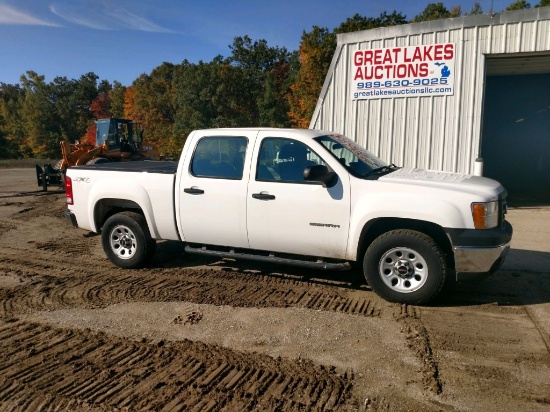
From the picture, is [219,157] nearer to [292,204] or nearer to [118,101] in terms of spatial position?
[292,204]

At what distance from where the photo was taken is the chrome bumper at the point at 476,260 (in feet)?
15.5

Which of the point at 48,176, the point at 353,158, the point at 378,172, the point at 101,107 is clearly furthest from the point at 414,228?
the point at 101,107

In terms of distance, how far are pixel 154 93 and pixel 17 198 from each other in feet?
144

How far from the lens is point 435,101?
11.7 metres

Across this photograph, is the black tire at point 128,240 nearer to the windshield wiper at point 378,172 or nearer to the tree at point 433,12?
the windshield wiper at point 378,172

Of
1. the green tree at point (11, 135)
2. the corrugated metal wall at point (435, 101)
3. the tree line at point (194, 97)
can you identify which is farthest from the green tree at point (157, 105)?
the corrugated metal wall at point (435, 101)

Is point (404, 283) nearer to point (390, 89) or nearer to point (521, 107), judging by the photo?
point (390, 89)

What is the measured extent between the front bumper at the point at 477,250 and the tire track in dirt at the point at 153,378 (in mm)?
1994

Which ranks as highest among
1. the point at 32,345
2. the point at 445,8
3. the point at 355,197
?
the point at 445,8

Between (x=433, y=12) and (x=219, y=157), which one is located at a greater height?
(x=433, y=12)

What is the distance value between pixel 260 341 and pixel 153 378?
3.52 feet

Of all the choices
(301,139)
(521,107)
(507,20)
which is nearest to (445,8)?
(521,107)

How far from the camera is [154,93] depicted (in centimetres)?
5669

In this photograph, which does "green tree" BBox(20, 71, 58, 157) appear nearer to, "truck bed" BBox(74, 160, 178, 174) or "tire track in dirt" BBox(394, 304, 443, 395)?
"truck bed" BBox(74, 160, 178, 174)
